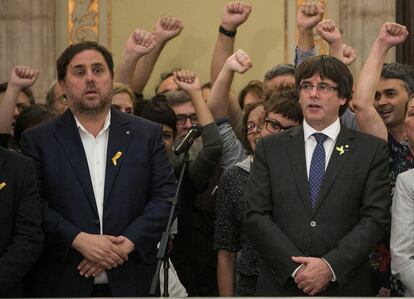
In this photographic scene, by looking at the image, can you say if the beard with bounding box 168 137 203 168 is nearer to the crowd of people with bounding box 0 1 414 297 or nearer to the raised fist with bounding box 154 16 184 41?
the crowd of people with bounding box 0 1 414 297

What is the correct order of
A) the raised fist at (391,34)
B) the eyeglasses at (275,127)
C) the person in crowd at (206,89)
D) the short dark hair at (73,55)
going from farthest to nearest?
the person in crowd at (206,89) → the raised fist at (391,34) → the eyeglasses at (275,127) → the short dark hair at (73,55)

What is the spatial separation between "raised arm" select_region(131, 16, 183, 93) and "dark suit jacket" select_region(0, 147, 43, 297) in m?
2.04

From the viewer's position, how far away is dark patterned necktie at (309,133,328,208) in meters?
5.55

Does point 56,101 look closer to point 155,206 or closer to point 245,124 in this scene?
point 245,124

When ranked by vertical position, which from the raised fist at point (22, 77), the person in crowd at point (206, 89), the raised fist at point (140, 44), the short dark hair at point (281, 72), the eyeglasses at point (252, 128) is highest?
the raised fist at point (140, 44)

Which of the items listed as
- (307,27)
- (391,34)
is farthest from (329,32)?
(391,34)

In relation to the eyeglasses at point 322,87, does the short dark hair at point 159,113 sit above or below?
below

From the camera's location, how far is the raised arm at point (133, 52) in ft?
24.2

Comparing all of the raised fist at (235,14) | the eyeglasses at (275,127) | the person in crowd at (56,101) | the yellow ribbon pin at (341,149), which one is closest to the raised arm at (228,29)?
the raised fist at (235,14)

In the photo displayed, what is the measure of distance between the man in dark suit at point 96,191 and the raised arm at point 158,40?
168cm

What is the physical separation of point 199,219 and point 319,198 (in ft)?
4.16

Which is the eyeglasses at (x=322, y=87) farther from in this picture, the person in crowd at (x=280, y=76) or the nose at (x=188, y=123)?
the nose at (x=188, y=123)

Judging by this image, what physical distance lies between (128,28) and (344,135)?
3381mm

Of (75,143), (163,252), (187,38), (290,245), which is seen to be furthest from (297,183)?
(187,38)
